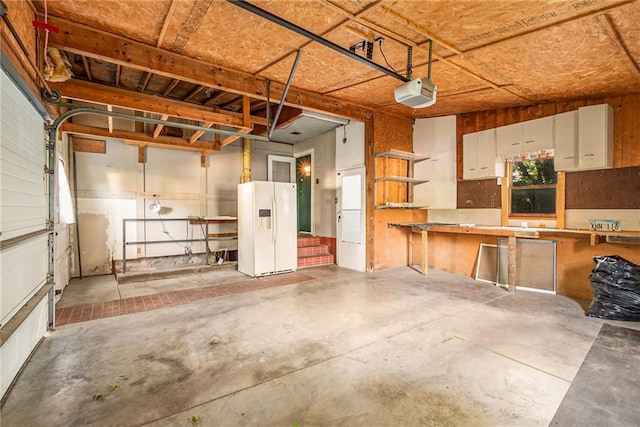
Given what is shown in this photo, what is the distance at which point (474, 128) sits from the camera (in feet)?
18.2

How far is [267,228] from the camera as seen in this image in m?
5.58

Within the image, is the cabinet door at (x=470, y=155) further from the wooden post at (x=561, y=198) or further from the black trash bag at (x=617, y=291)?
the black trash bag at (x=617, y=291)

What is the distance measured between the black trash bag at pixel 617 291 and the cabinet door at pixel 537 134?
193cm

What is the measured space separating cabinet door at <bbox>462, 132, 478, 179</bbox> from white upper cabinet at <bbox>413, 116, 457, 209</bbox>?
237mm

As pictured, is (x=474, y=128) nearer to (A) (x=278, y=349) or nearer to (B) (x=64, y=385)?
(A) (x=278, y=349)

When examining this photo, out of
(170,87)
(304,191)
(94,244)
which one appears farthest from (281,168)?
(94,244)

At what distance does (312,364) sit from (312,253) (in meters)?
4.26

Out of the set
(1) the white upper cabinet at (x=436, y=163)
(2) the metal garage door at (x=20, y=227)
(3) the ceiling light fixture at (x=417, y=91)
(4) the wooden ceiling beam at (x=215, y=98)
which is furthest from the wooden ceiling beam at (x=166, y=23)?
(1) the white upper cabinet at (x=436, y=163)

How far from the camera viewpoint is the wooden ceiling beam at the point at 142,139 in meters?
5.07

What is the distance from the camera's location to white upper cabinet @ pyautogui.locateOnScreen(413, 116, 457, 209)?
5.89 metres

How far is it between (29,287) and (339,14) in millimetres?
3611

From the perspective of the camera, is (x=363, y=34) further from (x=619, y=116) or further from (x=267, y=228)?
(x=619, y=116)

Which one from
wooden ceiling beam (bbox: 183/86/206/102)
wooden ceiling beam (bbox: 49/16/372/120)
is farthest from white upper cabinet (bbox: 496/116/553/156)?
wooden ceiling beam (bbox: 183/86/206/102)

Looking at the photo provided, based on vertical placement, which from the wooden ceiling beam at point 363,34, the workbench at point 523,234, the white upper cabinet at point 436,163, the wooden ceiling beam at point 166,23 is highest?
the wooden ceiling beam at point 166,23
